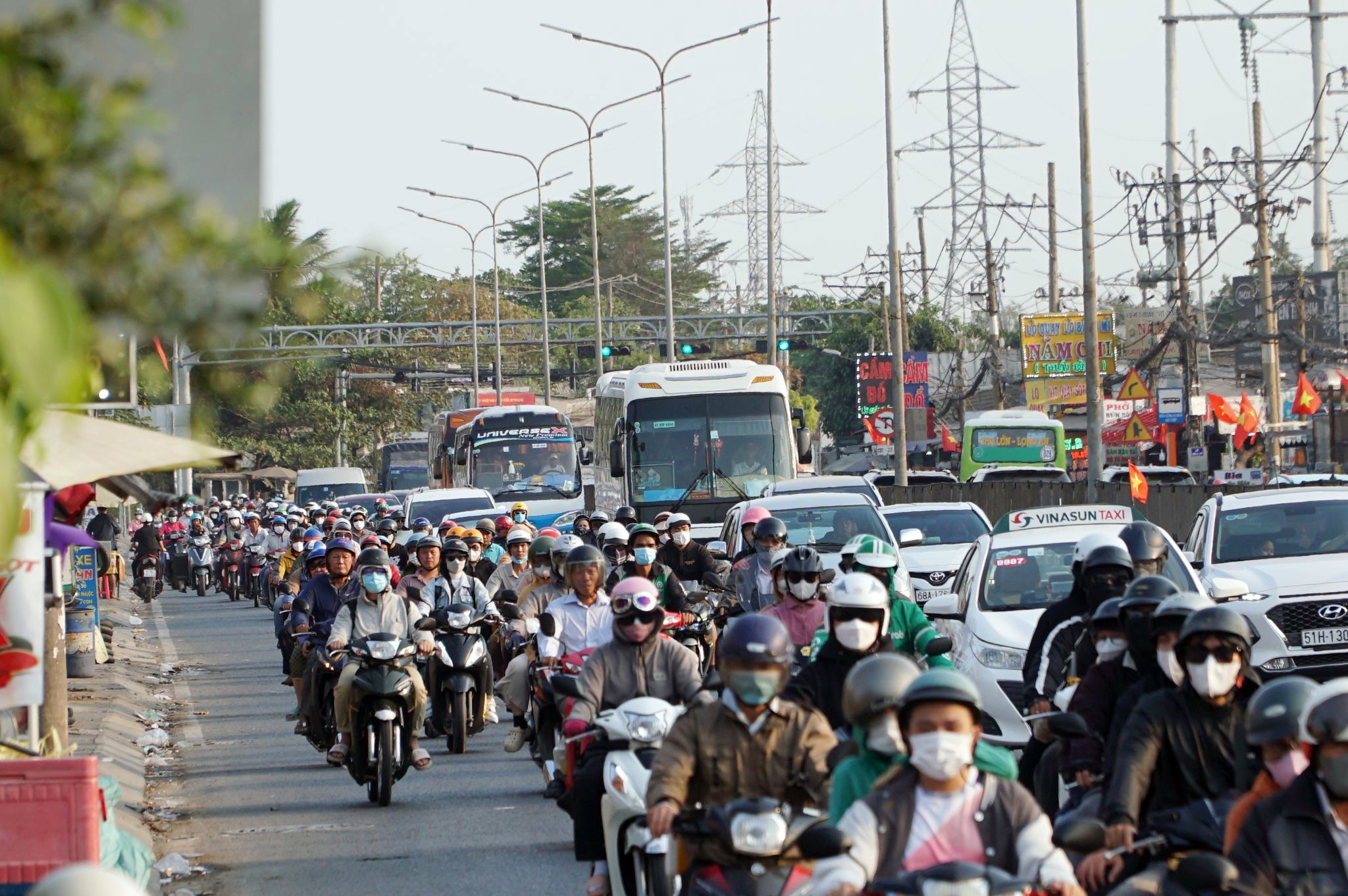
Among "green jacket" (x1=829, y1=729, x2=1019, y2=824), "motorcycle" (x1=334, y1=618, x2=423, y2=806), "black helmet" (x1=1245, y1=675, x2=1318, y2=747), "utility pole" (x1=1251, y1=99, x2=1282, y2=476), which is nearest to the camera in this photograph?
"black helmet" (x1=1245, y1=675, x2=1318, y2=747)

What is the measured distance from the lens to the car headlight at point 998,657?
12.6 metres

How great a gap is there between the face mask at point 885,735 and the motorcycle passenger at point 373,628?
23.0ft

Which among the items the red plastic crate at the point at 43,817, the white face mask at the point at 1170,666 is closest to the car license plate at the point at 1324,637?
the white face mask at the point at 1170,666

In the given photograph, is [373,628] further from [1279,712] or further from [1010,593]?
[1279,712]

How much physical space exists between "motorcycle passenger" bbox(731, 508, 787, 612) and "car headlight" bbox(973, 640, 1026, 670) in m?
1.95

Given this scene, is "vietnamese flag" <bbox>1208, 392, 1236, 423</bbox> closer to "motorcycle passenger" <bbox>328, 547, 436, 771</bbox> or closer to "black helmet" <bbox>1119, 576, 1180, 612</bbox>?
"motorcycle passenger" <bbox>328, 547, 436, 771</bbox>

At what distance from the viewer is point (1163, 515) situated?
103 ft

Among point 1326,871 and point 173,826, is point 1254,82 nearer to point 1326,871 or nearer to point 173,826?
point 173,826

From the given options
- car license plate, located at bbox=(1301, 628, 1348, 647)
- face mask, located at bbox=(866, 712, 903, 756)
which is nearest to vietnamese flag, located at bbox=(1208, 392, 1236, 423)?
car license plate, located at bbox=(1301, 628, 1348, 647)

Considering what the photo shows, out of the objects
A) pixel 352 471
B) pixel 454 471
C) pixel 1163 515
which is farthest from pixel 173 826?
pixel 352 471

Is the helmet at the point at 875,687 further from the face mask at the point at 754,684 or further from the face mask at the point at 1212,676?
the face mask at the point at 1212,676

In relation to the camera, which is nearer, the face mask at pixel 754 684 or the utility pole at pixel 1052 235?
the face mask at pixel 754 684

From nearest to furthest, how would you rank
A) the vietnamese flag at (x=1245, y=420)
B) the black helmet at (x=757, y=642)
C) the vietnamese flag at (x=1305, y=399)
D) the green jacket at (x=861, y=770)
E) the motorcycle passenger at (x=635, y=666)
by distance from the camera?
the green jacket at (x=861, y=770) → the black helmet at (x=757, y=642) → the motorcycle passenger at (x=635, y=666) → the vietnamese flag at (x=1305, y=399) → the vietnamese flag at (x=1245, y=420)

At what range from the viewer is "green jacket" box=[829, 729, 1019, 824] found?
5629mm
